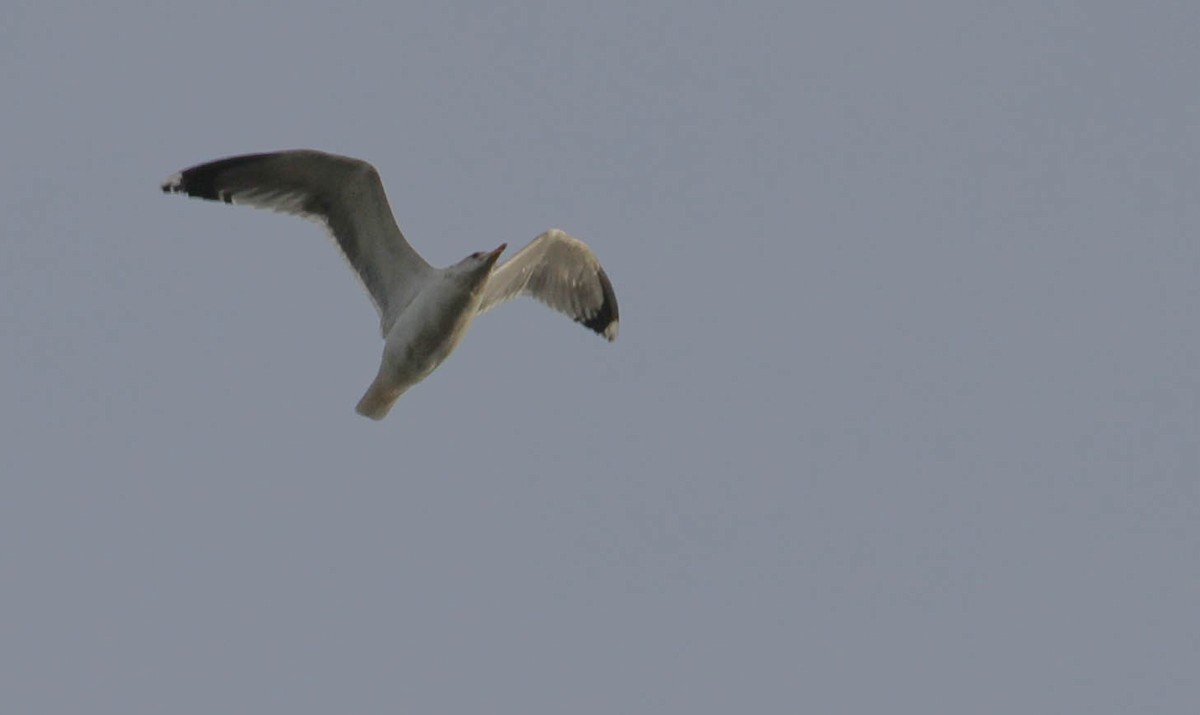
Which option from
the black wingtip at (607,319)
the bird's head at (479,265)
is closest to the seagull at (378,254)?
the bird's head at (479,265)

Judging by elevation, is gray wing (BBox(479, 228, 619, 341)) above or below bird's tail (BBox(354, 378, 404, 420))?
above

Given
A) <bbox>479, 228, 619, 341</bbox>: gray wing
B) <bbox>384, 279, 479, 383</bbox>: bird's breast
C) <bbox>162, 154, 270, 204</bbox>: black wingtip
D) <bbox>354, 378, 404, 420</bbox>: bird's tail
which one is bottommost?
<bbox>354, 378, 404, 420</bbox>: bird's tail

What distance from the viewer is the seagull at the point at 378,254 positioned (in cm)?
1251

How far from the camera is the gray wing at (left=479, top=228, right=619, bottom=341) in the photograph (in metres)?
13.8

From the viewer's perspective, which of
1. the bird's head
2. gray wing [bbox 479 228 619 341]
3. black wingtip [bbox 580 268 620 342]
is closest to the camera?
the bird's head

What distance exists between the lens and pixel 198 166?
1277cm

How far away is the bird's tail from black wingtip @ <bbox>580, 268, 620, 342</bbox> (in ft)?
7.41

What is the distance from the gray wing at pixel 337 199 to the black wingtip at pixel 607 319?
2.10m

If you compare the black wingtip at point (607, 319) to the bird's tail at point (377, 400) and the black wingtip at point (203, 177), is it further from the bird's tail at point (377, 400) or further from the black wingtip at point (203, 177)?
the black wingtip at point (203, 177)

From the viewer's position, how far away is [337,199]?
13.1 m

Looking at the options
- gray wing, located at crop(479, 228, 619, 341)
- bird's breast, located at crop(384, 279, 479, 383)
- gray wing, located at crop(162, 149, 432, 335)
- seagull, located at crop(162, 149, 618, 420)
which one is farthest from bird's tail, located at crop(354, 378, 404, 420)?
gray wing, located at crop(479, 228, 619, 341)

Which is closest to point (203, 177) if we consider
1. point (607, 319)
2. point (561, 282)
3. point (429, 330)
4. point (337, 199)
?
point (337, 199)

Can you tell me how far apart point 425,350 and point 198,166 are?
2.01 metres

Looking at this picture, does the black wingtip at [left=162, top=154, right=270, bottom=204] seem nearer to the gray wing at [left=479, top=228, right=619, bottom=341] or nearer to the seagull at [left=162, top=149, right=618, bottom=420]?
the seagull at [left=162, top=149, right=618, bottom=420]
